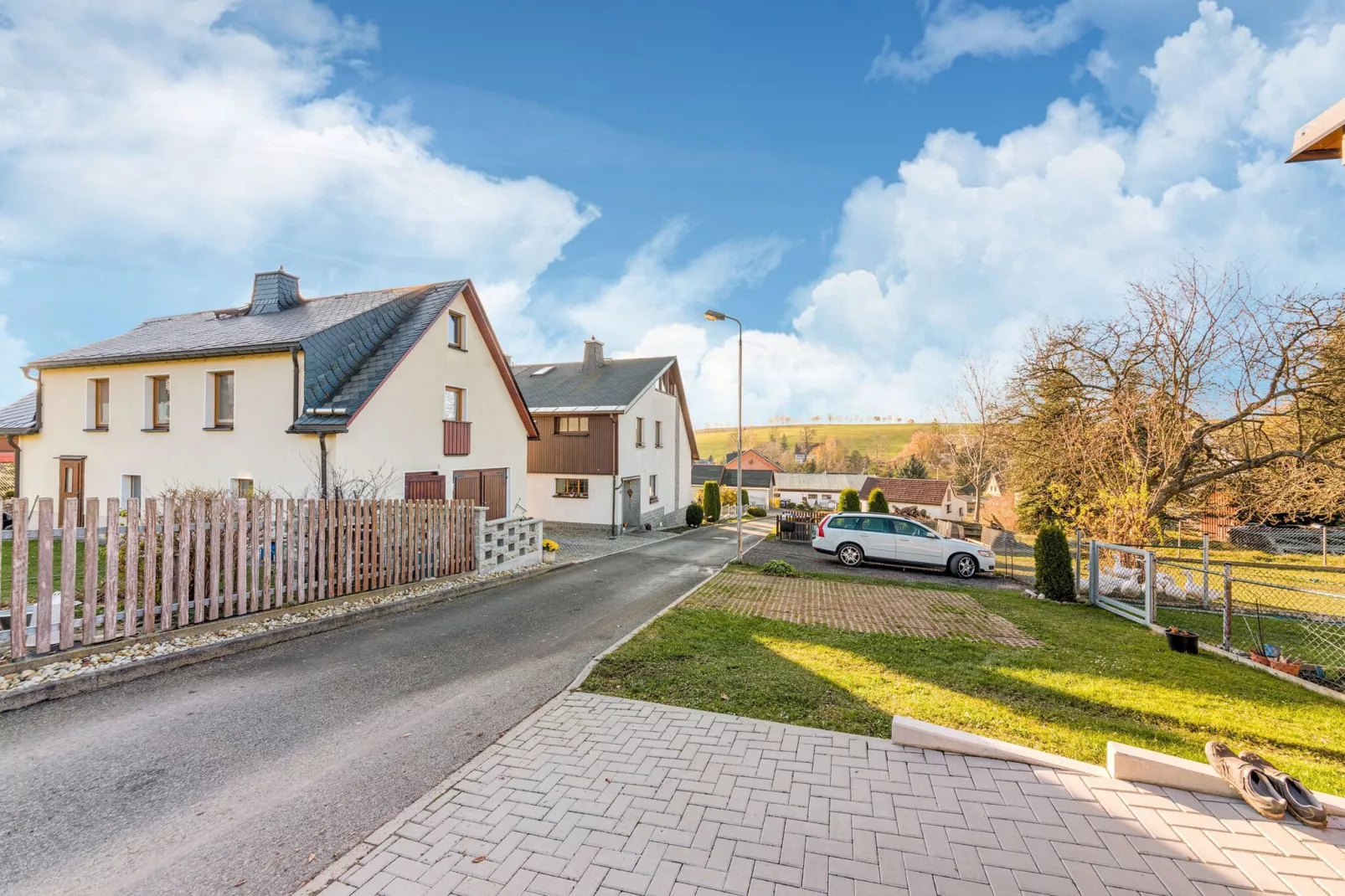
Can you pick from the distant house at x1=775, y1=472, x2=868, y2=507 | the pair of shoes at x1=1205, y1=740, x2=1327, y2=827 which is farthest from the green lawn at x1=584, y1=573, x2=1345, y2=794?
the distant house at x1=775, y1=472, x2=868, y2=507

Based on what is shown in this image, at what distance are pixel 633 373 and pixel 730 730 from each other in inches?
842

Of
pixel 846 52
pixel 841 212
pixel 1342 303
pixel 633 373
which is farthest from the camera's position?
pixel 633 373

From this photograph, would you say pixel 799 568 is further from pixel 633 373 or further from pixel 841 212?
pixel 633 373

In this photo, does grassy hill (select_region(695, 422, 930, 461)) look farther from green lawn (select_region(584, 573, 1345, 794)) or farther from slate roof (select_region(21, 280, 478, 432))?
green lawn (select_region(584, 573, 1345, 794))

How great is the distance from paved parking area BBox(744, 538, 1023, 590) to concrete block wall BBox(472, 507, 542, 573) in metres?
6.31

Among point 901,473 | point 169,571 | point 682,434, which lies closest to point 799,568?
point 169,571

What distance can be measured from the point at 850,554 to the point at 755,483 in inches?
2197

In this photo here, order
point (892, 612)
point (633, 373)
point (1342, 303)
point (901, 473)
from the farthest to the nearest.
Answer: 1. point (901, 473)
2. point (633, 373)
3. point (1342, 303)
4. point (892, 612)

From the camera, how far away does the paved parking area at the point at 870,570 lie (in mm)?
14008

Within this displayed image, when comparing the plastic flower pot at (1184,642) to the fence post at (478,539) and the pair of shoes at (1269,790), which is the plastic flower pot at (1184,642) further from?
the fence post at (478,539)

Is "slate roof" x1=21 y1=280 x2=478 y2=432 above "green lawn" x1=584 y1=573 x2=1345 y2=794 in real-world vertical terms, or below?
above

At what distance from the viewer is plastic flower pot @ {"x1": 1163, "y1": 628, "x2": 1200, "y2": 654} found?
783cm

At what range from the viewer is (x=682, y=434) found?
30812 millimetres

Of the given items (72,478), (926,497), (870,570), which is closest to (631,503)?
(870,570)
